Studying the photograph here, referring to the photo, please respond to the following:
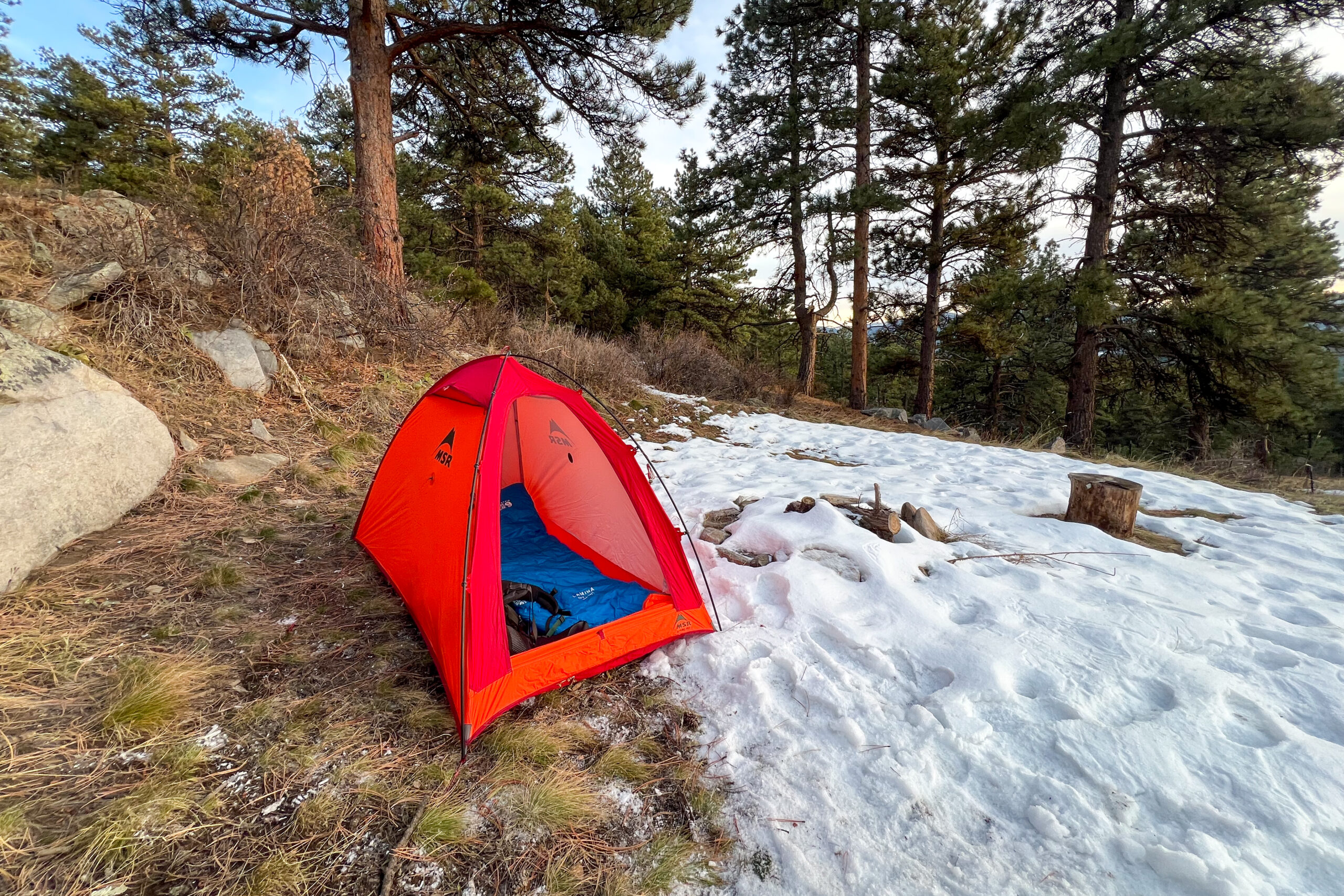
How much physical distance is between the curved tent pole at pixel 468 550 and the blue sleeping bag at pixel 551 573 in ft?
1.88

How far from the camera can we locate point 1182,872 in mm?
1405

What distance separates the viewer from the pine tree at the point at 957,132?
25.8 feet

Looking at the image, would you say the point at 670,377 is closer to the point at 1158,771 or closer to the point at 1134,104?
the point at 1134,104

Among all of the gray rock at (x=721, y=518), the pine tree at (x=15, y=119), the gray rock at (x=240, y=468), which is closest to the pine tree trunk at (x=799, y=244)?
the gray rock at (x=721, y=518)

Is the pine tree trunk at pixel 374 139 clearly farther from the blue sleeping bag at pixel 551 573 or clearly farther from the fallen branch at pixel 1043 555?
the fallen branch at pixel 1043 555

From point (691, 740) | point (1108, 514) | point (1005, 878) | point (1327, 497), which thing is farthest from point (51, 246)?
point (1327, 497)

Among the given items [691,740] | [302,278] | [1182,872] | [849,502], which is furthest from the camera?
[302,278]

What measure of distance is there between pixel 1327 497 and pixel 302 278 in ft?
35.6

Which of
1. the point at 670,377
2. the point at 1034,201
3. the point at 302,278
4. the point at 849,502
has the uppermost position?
the point at 1034,201

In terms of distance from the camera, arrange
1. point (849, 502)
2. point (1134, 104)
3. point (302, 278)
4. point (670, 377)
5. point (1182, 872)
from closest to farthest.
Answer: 1. point (1182, 872)
2. point (849, 502)
3. point (302, 278)
4. point (1134, 104)
5. point (670, 377)

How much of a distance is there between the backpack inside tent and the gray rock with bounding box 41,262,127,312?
2.93m

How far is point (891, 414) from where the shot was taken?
10547mm

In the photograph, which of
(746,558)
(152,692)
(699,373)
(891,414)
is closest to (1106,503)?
(746,558)

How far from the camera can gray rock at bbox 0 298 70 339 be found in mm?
3361
